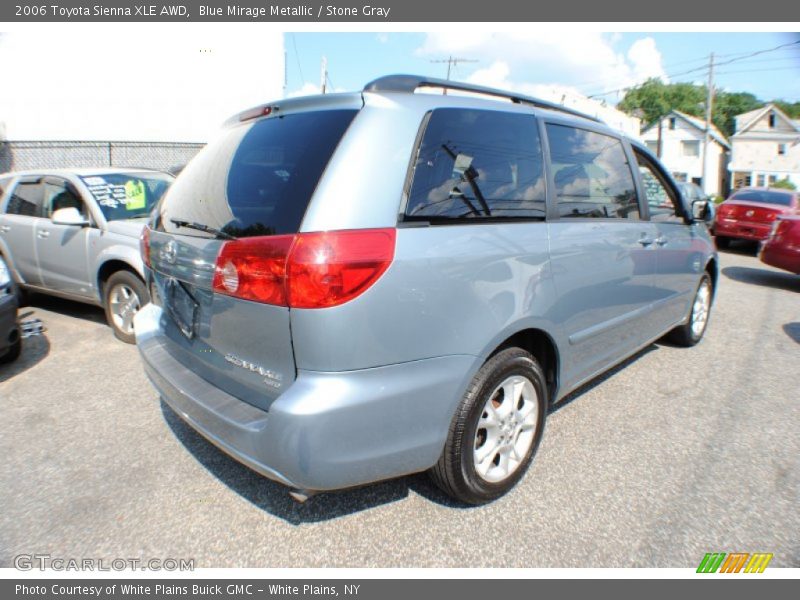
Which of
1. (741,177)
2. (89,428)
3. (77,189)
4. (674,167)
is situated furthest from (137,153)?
(741,177)

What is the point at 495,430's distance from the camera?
242cm

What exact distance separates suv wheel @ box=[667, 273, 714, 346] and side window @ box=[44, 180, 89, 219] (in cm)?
578

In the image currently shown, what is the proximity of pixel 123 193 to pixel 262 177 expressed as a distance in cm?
379

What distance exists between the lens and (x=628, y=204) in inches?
133

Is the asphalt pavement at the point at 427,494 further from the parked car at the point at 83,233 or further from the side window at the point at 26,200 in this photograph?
the side window at the point at 26,200

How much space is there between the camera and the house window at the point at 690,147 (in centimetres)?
4300

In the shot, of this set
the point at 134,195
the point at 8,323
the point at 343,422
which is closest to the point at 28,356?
the point at 8,323

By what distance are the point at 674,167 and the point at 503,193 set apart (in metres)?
48.8

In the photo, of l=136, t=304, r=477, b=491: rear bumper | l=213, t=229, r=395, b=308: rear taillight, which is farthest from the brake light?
l=136, t=304, r=477, b=491: rear bumper

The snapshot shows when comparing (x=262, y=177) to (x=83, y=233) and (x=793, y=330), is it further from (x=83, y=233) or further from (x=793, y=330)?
(x=793, y=330)

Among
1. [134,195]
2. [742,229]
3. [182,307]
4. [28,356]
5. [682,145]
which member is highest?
[682,145]

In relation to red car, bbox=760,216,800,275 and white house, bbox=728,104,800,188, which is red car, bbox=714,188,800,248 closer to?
red car, bbox=760,216,800,275

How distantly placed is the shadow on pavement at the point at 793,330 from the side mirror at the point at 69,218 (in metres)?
7.16

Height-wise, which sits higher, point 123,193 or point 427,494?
point 123,193
